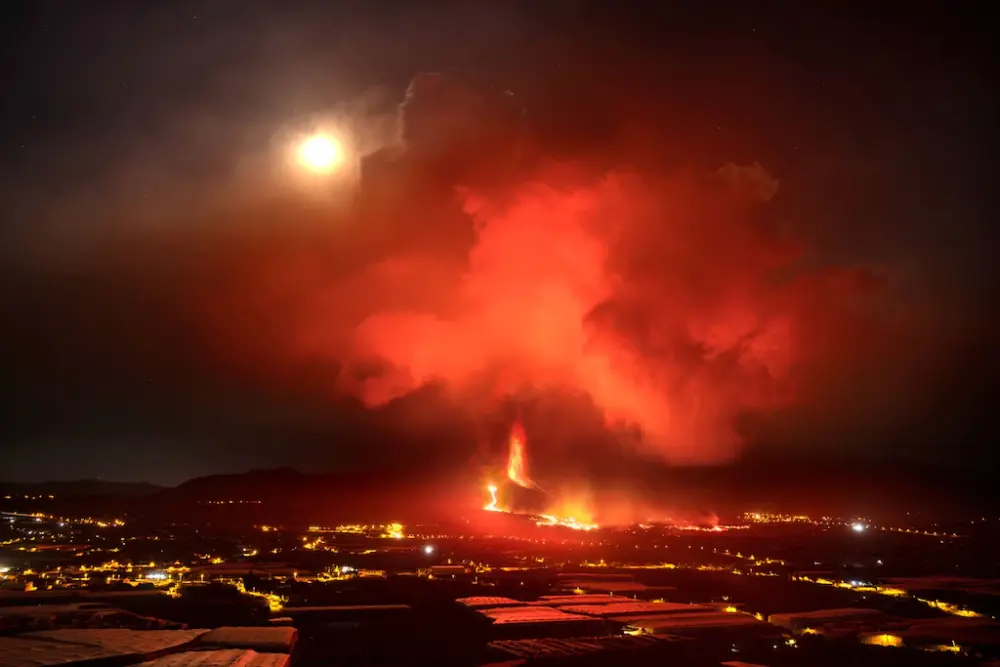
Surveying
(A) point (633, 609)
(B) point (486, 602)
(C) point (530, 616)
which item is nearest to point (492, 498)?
(B) point (486, 602)

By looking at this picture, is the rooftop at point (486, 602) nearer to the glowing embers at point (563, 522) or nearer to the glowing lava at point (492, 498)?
the glowing embers at point (563, 522)

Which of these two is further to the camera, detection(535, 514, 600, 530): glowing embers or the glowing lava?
the glowing lava

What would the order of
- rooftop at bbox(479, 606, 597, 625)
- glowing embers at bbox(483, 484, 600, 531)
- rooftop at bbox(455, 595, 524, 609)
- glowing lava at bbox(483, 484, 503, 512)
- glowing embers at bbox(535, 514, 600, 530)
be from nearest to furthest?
rooftop at bbox(479, 606, 597, 625)
rooftop at bbox(455, 595, 524, 609)
glowing embers at bbox(535, 514, 600, 530)
glowing embers at bbox(483, 484, 600, 531)
glowing lava at bbox(483, 484, 503, 512)

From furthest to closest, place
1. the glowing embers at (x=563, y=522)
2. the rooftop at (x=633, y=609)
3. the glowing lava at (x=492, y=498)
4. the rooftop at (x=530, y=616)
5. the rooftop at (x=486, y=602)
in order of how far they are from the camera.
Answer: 1. the glowing lava at (x=492, y=498)
2. the glowing embers at (x=563, y=522)
3. the rooftop at (x=486, y=602)
4. the rooftop at (x=633, y=609)
5. the rooftop at (x=530, y=616)

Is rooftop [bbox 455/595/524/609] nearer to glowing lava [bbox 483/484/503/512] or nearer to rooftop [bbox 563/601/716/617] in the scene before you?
rooftop [bbox 563/601/716/617]

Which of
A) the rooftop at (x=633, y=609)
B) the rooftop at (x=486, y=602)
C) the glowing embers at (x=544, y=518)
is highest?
the glowing embers at (x=544, y=518)

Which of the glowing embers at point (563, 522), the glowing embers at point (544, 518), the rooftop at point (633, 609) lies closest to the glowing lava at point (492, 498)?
the glowing embers at point (544, 518)

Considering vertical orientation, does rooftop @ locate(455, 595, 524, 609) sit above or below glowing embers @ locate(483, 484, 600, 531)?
below

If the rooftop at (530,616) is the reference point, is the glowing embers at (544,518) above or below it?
above

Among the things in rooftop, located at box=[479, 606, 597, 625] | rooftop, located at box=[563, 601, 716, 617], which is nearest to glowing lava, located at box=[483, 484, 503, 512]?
rooftop, located at box=[563, 601, 716, 617]

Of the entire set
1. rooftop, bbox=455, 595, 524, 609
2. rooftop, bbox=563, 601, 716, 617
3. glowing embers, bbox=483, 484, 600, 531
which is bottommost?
rooftop, bbox=455, 595, 524, 609

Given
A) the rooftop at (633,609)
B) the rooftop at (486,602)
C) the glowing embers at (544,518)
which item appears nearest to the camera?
the rooftop at (633,609)
